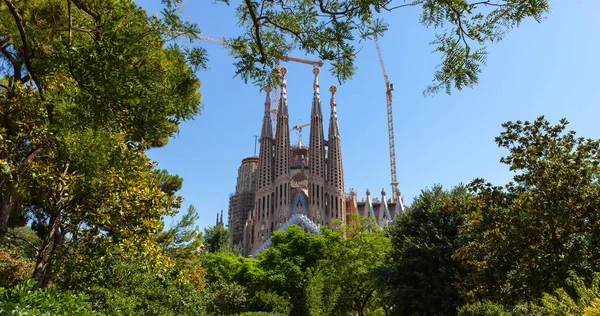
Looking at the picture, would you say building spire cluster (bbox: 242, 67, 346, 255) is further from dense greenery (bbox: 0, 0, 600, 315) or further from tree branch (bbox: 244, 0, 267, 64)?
tree branch (bbox: 244, 0, 267, 64)

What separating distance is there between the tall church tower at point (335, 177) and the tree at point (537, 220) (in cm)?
5335

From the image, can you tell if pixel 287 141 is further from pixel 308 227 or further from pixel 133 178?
pixel 133 178

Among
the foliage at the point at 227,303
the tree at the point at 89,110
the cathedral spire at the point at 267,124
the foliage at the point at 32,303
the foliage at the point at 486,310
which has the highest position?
the cathedral spire at the point at 267,124

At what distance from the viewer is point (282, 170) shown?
64562 millimetres

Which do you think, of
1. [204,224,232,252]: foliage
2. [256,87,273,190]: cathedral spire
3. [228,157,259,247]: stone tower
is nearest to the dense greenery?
[204,224,232,252]: foliage

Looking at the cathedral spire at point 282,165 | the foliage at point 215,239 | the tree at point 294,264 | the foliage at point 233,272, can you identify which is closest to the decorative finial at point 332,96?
the cathedral spire at point 282,165

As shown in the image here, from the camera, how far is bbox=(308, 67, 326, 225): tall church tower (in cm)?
6194

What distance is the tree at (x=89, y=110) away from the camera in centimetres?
394

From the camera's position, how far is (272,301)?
15.5 meters

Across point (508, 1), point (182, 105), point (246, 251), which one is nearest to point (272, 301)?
point (182, 105)

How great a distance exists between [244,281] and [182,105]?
17.4m

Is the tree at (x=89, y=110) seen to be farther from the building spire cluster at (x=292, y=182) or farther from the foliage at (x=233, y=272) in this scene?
the building spire cluster at (x=292, y=182)

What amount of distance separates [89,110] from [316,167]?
60988 millimetres

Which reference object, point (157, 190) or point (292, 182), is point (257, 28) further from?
point (292, 182)
